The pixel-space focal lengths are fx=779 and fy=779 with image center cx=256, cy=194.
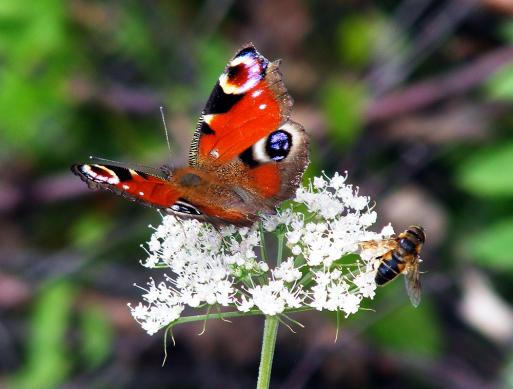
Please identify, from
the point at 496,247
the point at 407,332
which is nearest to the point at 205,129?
the point at 496,247

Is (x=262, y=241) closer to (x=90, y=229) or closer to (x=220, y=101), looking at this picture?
(x=220, y=101)

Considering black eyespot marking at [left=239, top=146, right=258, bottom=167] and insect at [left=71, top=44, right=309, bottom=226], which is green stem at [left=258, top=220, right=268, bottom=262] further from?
black eyespot marking at [left=239, top=146, right=258, bottom=167]

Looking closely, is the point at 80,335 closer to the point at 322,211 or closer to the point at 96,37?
the point at 96,37

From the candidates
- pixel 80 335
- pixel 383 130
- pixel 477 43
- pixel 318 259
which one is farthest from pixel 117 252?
pixel 318 259

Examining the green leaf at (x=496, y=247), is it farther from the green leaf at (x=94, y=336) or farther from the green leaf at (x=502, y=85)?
the green leaf at (x=94, y=336)

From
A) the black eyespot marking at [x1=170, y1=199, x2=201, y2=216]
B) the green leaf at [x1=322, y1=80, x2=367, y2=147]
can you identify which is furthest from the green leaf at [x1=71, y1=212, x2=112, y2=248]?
the black eyespot marking at [x1=170, y1=199, x2=201, y2=216]

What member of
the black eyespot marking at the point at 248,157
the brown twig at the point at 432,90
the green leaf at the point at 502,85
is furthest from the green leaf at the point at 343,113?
the black eyespot marking at the point at 248,157
